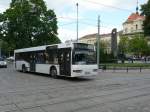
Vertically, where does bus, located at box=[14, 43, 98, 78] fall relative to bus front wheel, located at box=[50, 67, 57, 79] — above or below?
above

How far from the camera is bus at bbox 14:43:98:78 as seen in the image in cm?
1828

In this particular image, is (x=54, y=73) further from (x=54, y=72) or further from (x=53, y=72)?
(x=53, y=72)

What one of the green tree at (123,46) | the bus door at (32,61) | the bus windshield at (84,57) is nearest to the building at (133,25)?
the green tree at (123,46)

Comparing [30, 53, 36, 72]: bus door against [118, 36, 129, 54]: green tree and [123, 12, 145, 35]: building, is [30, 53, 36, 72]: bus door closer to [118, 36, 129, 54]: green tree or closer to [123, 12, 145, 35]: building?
[118, 36, 129, 54]: green tree

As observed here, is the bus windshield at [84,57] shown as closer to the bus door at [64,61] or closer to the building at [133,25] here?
the bus door at [64,61]

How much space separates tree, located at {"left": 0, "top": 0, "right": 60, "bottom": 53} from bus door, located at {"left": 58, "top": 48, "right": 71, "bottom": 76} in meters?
33.2

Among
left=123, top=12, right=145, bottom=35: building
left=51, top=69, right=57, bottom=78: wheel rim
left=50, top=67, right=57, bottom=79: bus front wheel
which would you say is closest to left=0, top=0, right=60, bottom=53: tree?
left=50, top=67, right=57, bottom=79: bus front wheel

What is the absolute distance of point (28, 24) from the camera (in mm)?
52062

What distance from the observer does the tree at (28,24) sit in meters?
51.9

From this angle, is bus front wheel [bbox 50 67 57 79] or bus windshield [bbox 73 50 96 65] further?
bus front wheel [bbox 50 67 57 79]

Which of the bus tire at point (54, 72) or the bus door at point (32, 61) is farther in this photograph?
the bus door at point (32, 61)

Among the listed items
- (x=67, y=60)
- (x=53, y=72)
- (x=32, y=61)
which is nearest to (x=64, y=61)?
(x=67, y=60)

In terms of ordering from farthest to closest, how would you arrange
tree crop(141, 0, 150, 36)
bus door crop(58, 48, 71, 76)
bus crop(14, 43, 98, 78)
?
1. tree crop(141, 0, 150, 36)
2. bus door crop(58, 48, 71, 76)
3. bus crop(14, 43, 98, 78)

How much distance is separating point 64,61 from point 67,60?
0.43m
